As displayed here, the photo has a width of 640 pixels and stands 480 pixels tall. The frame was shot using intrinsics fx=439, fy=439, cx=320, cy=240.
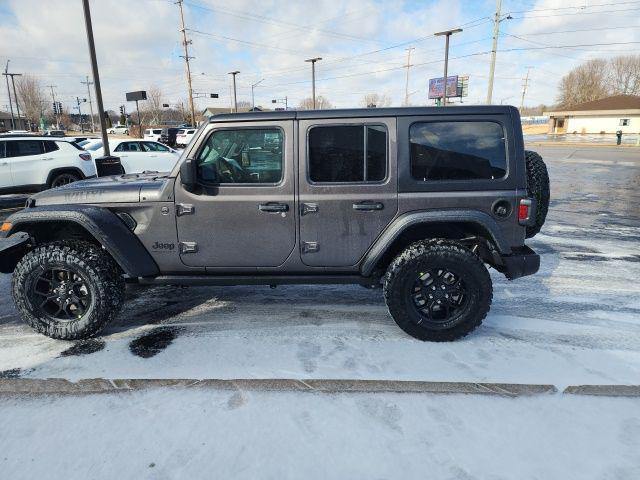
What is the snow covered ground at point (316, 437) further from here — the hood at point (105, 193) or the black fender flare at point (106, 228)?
the hood at point (105, 193)

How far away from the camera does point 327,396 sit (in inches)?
112

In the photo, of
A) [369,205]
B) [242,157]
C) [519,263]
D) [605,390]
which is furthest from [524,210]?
[242,157]

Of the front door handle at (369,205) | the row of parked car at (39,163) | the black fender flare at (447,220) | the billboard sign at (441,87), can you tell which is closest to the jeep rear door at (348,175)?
the front door handle at (369,205)

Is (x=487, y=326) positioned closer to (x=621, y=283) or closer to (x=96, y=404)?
(x=621, y=283)

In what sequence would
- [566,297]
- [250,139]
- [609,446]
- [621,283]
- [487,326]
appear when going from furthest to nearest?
[621,283] → [566,297] → [487,326] → [250,139] → [609,446]

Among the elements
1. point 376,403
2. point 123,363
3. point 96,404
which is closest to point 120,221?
point 123,363

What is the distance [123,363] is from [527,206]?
3286 millimetres

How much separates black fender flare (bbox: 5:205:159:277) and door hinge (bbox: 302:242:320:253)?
1261 millimetres

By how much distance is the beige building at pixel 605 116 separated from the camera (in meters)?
56.7

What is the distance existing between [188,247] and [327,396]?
165 centimetres

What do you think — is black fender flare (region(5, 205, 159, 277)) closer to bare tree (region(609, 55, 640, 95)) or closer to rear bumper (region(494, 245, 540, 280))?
rear bumper (region(494, 245, 540, 280))

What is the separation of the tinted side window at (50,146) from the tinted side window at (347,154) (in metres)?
9.82

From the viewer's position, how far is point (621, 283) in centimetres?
489

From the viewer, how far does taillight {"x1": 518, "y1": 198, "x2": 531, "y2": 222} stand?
3.38 meters
